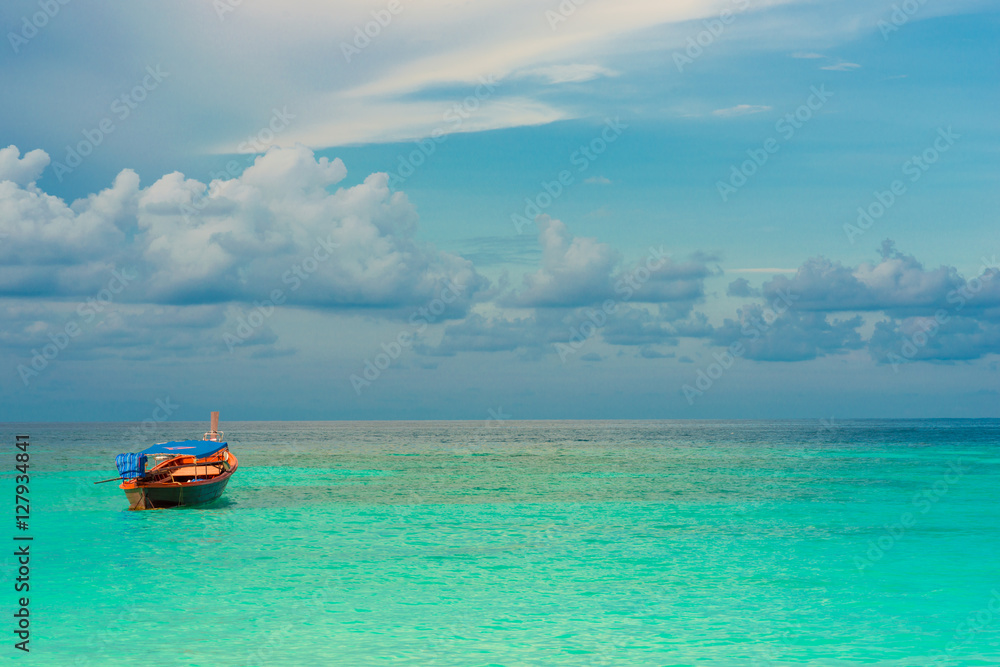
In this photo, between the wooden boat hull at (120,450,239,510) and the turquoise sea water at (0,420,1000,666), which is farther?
the wooden boat hull at (120,450,239,510)

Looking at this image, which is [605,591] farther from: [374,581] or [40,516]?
[40,516]

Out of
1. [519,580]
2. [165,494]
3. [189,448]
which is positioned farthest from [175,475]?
[519,580]

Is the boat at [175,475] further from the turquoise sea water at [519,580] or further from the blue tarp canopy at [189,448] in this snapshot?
the turquoise sea water at [519,580]

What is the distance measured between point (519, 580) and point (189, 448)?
98.9 ft

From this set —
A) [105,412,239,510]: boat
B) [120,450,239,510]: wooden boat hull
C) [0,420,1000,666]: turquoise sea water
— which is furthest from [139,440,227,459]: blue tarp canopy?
[0,420,1000,666]: turquoise sea water

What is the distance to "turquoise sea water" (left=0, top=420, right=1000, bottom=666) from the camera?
723 inches

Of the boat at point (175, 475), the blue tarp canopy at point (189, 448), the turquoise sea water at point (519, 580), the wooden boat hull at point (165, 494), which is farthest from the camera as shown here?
the blue tarp canopy at point (189, 448)

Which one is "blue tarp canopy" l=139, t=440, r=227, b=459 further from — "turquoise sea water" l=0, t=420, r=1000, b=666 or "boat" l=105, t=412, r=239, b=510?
"turquoise sea water" l=0, t=420, r=1000, b=666

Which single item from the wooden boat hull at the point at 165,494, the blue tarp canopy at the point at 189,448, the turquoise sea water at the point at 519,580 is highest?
the blue tarp canopy at the point at 189,448

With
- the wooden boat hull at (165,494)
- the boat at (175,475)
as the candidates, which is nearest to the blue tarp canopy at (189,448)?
the boat at (175,475)

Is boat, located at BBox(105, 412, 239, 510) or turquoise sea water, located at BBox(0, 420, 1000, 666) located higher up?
boat, located at BBox(105, 412, 239, 510)

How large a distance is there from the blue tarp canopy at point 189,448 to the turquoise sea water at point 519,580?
3713 millimetres

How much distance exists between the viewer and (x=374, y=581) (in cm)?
2534

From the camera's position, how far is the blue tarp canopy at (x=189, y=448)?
4713 centimetres
